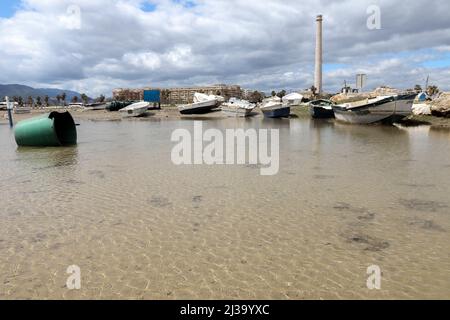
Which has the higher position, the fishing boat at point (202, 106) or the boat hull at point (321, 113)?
the fishing boat at point (202, 106)

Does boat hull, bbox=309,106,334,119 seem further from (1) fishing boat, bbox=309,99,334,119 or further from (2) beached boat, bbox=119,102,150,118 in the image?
(2) beached boat, bbox=119,102,150,118

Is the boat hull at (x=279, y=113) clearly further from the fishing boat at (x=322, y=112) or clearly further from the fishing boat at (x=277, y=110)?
the fishing boat at (x=322, y=112)

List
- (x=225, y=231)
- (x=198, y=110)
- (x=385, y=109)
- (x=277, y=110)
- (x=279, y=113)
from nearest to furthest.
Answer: (x=225, y=231) < (x=385, y=109) < (x=277, y=110) < (x=279, y=113) < (x=198, y=110)

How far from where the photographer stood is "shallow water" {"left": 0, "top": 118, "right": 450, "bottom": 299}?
4.63 meters

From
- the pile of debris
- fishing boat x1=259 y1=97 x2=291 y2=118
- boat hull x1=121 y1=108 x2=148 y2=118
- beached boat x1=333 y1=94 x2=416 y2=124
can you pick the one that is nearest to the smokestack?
fishing boat x1=259 y1=97 x2=291 y2=118

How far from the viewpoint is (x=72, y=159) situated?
14.3 metres

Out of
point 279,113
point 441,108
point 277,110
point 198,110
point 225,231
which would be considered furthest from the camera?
point 198,110

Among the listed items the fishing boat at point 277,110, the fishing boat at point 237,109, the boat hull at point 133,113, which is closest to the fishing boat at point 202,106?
the fishing boat at point 237,109

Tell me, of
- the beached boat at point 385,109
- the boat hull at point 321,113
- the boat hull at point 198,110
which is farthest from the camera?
the boat hull at point 198,110

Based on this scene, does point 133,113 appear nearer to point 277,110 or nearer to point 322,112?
point 277,110

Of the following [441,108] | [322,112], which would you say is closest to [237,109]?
[322,112]

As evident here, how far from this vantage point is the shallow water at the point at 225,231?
4629 millimetres

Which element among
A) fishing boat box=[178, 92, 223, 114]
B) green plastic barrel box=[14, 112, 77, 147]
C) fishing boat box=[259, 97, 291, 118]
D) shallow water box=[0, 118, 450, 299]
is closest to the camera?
shallow water box=[0, 118, 450, 299]

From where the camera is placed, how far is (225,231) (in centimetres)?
648
